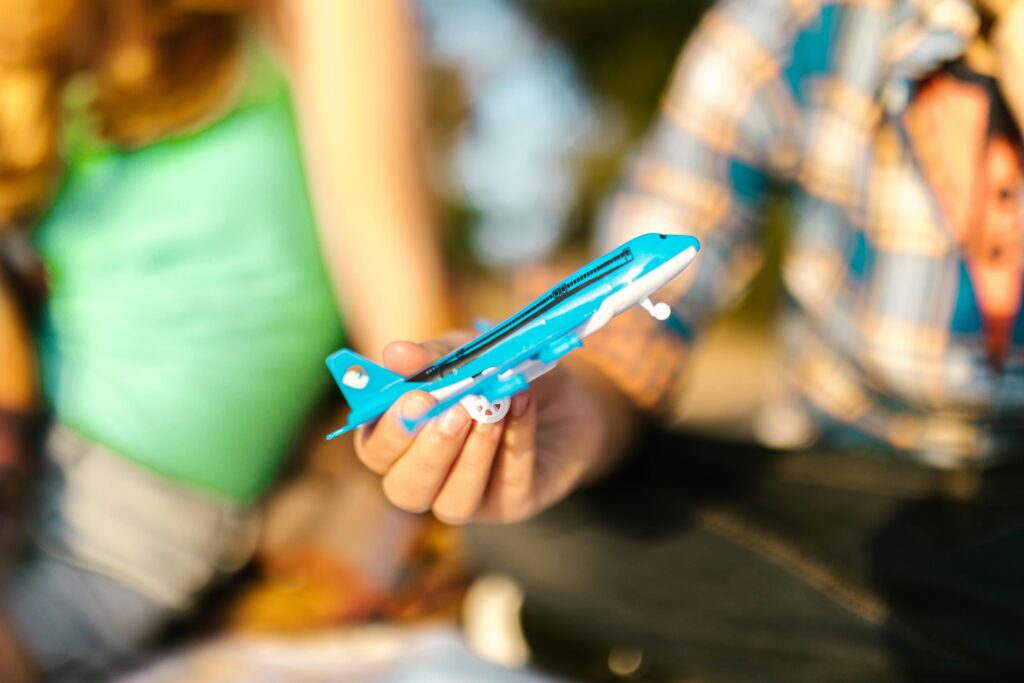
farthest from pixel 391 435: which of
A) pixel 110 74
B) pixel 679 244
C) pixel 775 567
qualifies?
pixel 110 74

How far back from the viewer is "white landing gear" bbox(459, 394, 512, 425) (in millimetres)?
594

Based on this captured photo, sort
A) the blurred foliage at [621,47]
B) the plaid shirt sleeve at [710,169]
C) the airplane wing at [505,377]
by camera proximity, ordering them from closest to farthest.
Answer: the airplane wing at [505,377] → the plaid shirt sleeve at [710,169] → the blurred foliage at [621,47]

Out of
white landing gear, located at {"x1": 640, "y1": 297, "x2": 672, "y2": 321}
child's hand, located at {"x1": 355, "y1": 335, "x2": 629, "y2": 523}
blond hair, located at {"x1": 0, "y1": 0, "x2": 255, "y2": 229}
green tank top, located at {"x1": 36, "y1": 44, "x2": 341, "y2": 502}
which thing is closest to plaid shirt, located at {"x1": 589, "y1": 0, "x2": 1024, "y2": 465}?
child's hand, located at {"x1": 355, "y1": 335, "x2": 629, "y2": 523}

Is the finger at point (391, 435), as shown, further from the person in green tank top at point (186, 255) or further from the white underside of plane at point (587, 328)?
the person in green tank top at point (186, 255)

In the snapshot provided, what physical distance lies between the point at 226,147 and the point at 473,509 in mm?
615

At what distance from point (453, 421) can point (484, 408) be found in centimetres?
2

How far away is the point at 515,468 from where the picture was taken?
67 centimetres

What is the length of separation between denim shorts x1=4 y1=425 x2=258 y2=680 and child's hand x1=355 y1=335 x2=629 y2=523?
19.5 inches

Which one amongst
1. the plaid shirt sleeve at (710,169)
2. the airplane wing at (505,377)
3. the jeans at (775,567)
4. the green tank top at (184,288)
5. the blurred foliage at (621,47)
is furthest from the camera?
the blurred foliage at (621,47)

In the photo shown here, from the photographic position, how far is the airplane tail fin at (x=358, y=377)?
2.14ft

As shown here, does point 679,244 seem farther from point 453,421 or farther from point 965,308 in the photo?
point 965,308

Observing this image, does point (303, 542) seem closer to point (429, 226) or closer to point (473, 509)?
point (429, 226)

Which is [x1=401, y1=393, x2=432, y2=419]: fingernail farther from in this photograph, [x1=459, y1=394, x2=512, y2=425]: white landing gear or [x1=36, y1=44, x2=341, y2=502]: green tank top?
[x1=36, y1=44, x2=341, y2=502]: green tank top

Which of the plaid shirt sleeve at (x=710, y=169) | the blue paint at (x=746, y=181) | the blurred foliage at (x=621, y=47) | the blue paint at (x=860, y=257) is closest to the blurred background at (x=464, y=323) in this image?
the blurred foliage at (x=621, y=47)
